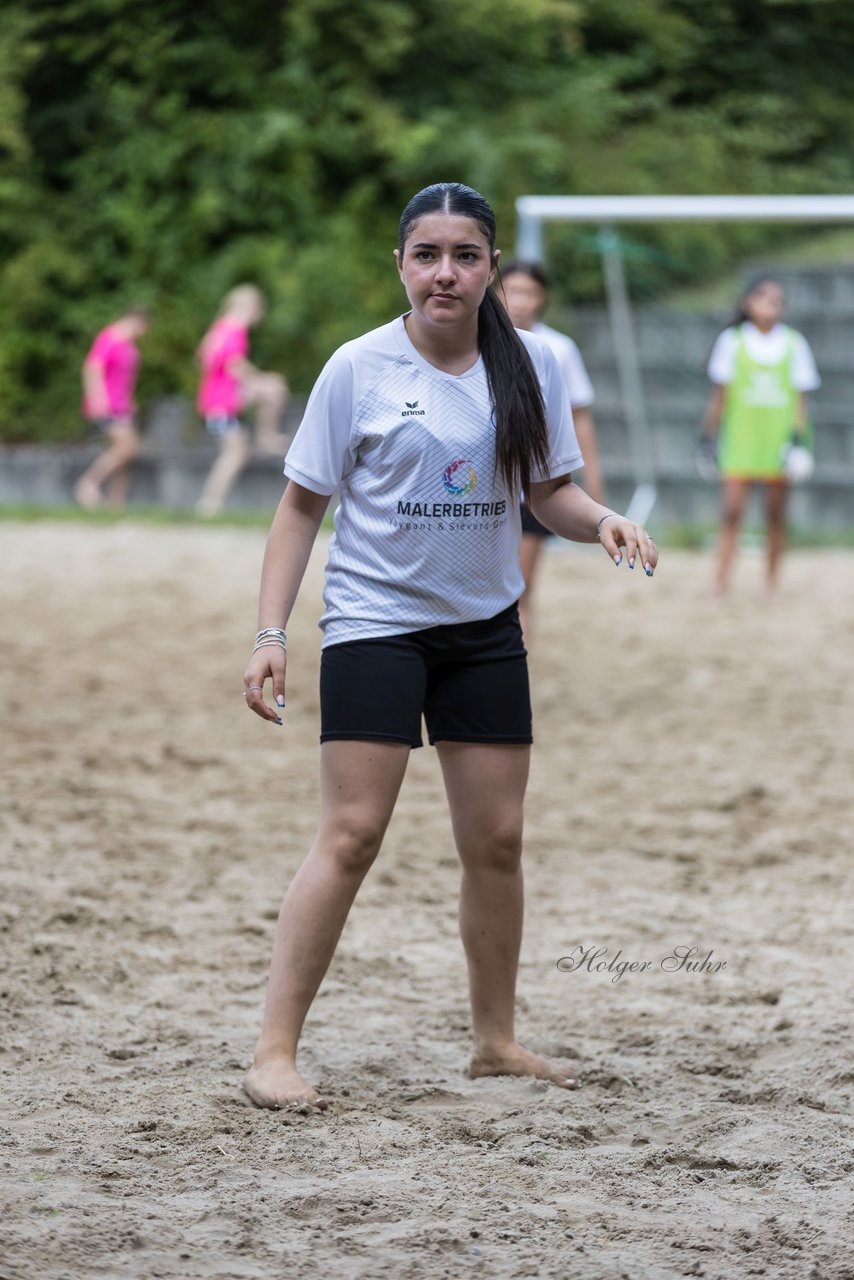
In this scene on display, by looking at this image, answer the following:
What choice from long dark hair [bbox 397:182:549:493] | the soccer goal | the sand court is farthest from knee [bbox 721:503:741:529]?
long dark hair [bbox 397:182:549:493]

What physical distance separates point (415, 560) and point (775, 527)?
27.2 ft

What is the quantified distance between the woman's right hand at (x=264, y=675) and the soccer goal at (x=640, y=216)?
7.93 meters

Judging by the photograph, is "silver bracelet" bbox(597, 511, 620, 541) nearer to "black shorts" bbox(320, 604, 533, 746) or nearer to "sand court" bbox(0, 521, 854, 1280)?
"black shorts" bbox(320, 604, 533, 746)

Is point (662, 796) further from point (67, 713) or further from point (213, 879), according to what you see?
point (67, 713)

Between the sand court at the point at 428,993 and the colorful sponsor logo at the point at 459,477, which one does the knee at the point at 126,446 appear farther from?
the colorful sponsor logo at the point at 459,477

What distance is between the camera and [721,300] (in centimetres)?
1948

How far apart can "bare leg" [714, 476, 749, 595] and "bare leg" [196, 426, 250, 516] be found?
5737mm

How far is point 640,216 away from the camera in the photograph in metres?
13.0

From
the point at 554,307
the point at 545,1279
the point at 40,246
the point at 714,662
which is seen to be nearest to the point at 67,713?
the point at 714,662

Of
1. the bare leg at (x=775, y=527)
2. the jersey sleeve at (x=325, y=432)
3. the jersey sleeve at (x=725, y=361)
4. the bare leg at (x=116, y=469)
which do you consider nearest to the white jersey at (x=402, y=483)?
the jersey sleeve at (x=325, y=432)

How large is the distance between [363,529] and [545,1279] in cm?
150

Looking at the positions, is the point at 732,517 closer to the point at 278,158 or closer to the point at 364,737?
the point at 364,737

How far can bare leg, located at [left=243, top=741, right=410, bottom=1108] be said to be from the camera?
350 cm

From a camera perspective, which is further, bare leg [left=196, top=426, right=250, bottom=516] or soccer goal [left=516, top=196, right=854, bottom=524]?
bare leg [left=196, top=426, right=250, bottom=516]
